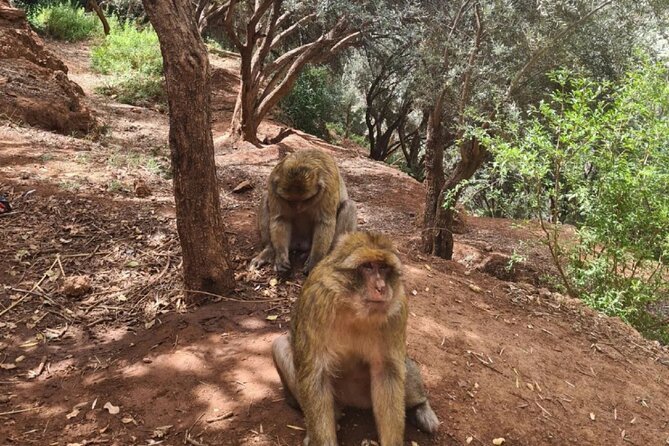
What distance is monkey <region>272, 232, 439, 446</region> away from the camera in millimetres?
3018

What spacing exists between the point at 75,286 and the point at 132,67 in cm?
1226

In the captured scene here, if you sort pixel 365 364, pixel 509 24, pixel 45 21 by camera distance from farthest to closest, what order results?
pixel 45 21 → pixel 509 24 → pixel 365 364

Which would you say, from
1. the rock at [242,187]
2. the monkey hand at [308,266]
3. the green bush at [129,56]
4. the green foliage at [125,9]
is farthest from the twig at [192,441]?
the green foliage at [125,9]

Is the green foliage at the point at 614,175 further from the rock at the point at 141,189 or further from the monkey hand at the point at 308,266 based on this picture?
the rock at the point at 141,189

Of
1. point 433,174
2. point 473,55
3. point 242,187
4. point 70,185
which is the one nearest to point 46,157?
point 70,185

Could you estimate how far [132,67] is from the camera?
15734 millimetres

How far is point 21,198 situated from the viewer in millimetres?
6664

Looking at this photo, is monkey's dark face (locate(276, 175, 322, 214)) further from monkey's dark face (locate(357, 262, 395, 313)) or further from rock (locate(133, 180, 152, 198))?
rock (locate(133, 180, 152, 198))

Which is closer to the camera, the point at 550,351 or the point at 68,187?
the point at 550,351

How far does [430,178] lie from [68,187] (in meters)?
5.15

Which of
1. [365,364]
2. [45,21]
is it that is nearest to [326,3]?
[365,364]

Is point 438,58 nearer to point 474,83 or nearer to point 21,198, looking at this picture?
point 474,83

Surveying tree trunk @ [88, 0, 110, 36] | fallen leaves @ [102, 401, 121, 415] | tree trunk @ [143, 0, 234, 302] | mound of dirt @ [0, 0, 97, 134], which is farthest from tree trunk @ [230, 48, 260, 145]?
tree trunk @ [88, 0, 110, 36]

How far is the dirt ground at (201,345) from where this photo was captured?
361cm
